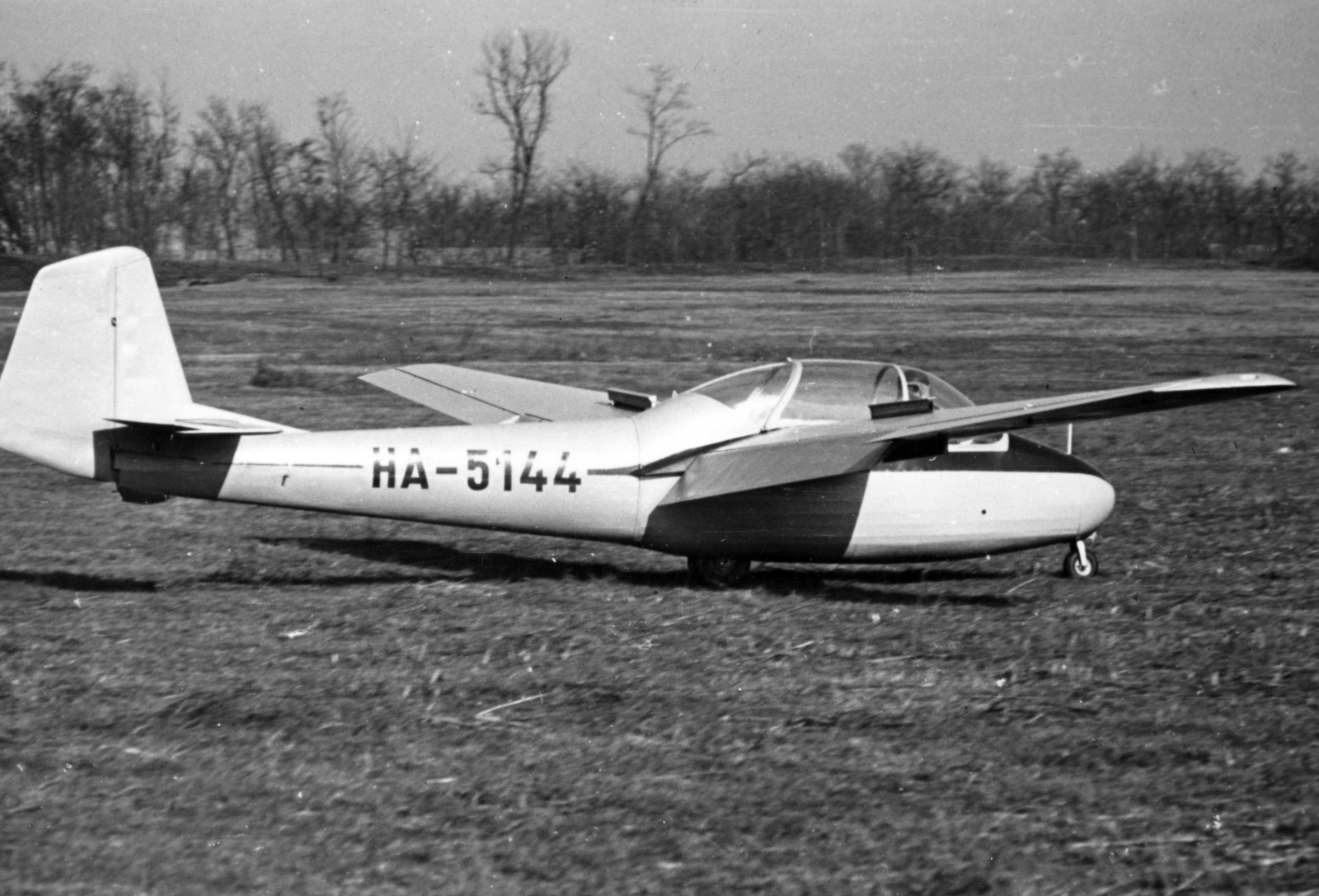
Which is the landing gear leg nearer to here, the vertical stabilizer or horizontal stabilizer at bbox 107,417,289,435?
horizontal stabilizer at bbox 107,417,289,435

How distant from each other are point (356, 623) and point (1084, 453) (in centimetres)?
997

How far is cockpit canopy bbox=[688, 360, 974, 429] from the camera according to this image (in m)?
10.0

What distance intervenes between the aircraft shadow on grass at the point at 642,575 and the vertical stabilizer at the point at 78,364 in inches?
69.9

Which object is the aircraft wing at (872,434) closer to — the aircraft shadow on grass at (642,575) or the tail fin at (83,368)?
the aircraft shadow on grass at (642,575)

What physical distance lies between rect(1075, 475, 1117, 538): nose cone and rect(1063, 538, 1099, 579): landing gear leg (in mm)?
151

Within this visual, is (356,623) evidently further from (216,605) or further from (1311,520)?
(1311,520)

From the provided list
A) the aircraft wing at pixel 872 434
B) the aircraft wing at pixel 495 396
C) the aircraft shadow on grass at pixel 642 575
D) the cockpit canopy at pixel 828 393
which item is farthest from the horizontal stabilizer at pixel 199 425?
the cockpit canopy at pixel 828 393

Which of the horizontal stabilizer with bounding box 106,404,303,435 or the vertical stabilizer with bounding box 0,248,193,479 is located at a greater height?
the vertical stabilizer with bounding box 0,248,193,479

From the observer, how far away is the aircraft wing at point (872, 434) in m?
8.35

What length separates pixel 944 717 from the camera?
22.3ft

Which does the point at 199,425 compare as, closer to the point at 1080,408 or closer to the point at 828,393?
the point at 828,393

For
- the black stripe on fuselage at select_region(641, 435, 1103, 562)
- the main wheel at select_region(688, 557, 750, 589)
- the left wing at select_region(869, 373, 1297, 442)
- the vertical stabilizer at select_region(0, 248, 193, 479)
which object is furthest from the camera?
the main wheel at select_region(688, 557, 750, 589)

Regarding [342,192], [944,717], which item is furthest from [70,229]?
[944,717]

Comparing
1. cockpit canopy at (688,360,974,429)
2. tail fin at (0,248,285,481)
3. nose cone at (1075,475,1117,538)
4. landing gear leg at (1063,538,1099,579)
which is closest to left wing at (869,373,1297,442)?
cockpit canopy at (688,360,974,429)
